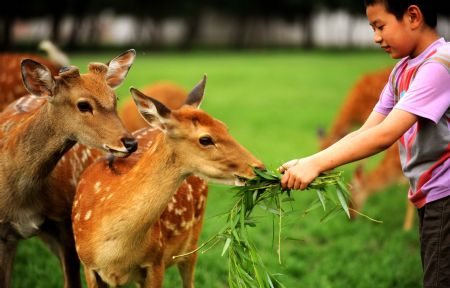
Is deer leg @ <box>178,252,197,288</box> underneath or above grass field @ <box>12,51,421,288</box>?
above

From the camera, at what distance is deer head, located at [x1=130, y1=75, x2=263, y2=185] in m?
3.11

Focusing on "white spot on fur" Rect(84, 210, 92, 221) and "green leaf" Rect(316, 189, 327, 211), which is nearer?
"green leaf" Rect(316, 189, 327, 211)

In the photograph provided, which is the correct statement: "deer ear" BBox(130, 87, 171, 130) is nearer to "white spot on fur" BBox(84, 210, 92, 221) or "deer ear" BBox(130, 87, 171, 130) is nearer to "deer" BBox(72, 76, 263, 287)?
"deer" BBox(72, 76, 263, 287)

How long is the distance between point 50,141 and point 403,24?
194cm

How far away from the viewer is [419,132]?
9.33 feet

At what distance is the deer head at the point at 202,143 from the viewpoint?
3.11 m

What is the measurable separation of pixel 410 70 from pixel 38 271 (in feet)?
10.3

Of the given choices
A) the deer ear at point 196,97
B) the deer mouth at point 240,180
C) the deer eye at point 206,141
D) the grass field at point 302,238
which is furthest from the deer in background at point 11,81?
the deer mouth at point 240,180

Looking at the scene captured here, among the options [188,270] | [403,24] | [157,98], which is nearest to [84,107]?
[188,270]

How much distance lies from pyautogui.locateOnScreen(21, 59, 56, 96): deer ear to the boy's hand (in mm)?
1470

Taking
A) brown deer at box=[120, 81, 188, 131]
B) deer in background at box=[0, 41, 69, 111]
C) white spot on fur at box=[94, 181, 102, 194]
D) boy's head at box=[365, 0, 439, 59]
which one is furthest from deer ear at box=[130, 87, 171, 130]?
brown deer at box=[120, 81, 188, 131]

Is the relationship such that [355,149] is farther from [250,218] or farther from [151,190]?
[151,190]

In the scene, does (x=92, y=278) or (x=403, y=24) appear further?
(x=92, y=278)

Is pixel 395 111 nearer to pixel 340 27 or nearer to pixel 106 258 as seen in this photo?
pixel 106 258
